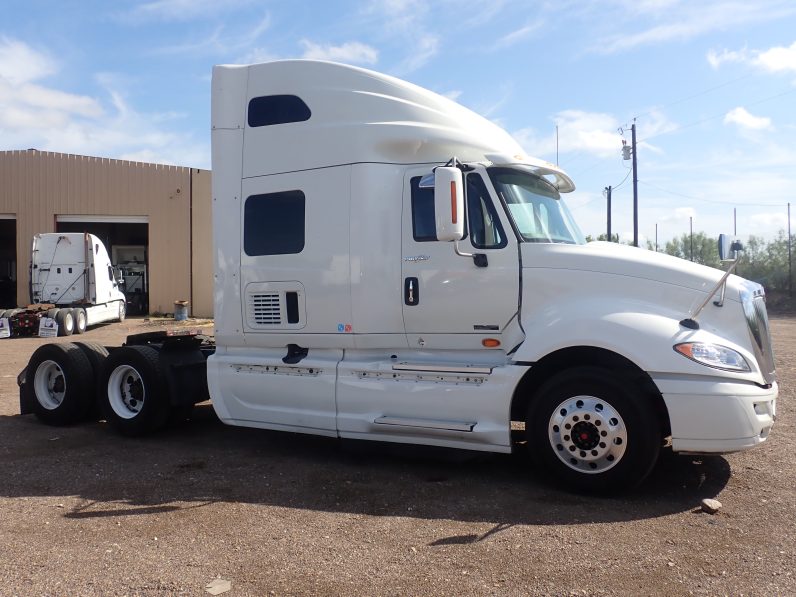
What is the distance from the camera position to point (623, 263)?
5.38 meters

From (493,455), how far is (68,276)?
1944 cm

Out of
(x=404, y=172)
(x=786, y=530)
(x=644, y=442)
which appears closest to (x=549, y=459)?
(x=644, y=442)

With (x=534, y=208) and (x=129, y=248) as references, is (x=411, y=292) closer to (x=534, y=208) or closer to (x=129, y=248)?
(x=534, y=208)

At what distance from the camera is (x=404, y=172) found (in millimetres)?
6137

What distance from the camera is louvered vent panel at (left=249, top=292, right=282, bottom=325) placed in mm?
6551

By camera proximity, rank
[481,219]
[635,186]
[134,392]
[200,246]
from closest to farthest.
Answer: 1. [481,219]
2. [134,392]
3. [200,246]
4. [635,186]

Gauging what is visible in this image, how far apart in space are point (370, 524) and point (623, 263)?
2747 millimetres

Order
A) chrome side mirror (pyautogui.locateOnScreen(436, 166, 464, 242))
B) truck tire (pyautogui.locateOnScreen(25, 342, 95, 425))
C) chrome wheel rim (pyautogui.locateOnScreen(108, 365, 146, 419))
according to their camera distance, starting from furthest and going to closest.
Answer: truck tire (pyautogui.locateOnScreen(25, 342, 95, 425)), chrome wheel rim (pyautogui.locateOnScreen(108, 365, 146, 419)), chrome side mirror (pyautogui.locateOnScreen(436, 166, 464, 242))

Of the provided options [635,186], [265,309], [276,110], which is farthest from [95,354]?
[635,186]

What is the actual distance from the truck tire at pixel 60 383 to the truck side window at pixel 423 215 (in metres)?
4.46

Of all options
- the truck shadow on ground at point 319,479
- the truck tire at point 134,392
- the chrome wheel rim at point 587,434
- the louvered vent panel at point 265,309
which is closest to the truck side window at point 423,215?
the louvered vent panel at point 265,309

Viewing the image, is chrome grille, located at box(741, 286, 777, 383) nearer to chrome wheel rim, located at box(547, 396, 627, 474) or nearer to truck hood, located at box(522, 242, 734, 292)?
truck hood, located at box(522, 242, 734, 292)

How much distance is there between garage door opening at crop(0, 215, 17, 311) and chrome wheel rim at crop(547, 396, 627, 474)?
25.8 m

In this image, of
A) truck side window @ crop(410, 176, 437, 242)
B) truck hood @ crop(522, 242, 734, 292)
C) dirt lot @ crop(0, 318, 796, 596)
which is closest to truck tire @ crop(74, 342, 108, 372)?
dirt lot @ crop(0, 318, 796, 596)
